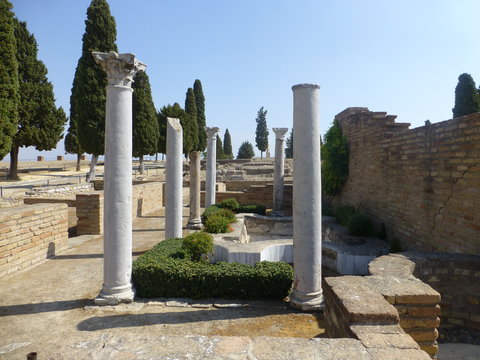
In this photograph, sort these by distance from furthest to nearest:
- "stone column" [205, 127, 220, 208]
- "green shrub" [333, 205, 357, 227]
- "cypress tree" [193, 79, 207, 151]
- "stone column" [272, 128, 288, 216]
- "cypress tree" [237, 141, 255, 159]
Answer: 1. "cypress tree" [237, 141, 255, 159]
2. "cypress tree" [193, 79, 207, 151]
3. "stone column" [272, 128, 288, 216]
4. "stone column" [205, 127, 220, 208]
5. "green shrub" [333, 205, 357, 227]

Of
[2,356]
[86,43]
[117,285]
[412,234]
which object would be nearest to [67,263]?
[117,285]

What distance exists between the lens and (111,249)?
5.70m

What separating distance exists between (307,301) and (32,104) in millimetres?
28004

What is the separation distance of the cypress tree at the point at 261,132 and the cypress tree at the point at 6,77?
137 feet

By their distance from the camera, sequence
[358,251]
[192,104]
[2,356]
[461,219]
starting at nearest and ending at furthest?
[2,356], [461,219], [358,251], [192,104]

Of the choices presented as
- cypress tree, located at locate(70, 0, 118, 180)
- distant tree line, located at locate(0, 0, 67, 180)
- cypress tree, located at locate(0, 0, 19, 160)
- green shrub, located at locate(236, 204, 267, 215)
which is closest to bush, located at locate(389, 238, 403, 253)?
green shrub, located at locate(236, 204, 267, 215)

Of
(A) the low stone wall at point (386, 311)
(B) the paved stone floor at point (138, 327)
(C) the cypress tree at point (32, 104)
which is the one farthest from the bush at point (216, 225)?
(C) the cypress tree at point (32, 104)

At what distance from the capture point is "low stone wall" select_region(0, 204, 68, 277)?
6.93 m

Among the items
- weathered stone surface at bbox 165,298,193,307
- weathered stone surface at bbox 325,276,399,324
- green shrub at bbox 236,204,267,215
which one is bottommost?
weathered stone surface at bbox 165,298,193,307

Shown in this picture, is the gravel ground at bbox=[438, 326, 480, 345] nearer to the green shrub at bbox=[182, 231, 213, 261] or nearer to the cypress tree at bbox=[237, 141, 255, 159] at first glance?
the green shrub at bbox=[182, 231, 213, 261]

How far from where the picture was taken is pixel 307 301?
5625 mm

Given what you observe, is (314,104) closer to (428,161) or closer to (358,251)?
(428,161)

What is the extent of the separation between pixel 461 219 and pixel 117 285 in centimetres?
664

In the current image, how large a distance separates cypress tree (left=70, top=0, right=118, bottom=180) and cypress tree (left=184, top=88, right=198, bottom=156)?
14.7m
